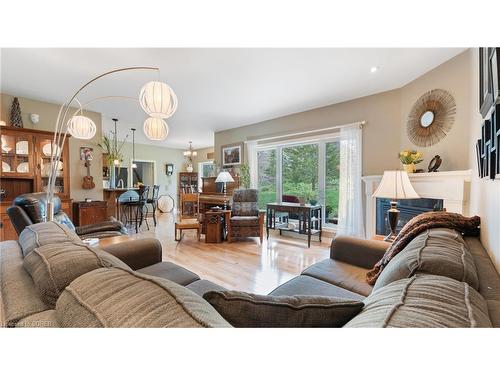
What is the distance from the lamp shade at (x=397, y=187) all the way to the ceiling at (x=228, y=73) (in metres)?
1.33

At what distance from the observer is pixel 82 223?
12.7 feet

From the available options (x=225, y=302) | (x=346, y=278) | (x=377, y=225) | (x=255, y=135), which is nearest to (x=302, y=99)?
(x=255, y=135)

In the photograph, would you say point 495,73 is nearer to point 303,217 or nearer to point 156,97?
point 156,97

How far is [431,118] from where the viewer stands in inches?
108

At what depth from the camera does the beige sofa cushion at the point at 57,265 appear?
632 mm

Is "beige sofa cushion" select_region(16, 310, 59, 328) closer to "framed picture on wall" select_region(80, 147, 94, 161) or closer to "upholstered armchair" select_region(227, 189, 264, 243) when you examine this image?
"upholstered armchair" select_region(227, 189, 264, 243)

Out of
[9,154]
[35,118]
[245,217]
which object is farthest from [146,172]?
[245,217]

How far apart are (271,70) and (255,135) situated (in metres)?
2.42

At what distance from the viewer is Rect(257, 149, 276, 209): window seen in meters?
4.88

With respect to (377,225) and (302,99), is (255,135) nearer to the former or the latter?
(302,99)

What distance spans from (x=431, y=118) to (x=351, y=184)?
1326 mm

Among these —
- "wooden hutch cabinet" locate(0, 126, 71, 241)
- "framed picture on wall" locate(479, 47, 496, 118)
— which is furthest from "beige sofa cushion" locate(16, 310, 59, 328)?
"wooden hutch cabinet" locate(0, 126, 71, 241)

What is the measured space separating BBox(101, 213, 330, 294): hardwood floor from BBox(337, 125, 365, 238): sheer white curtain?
0.56 m
